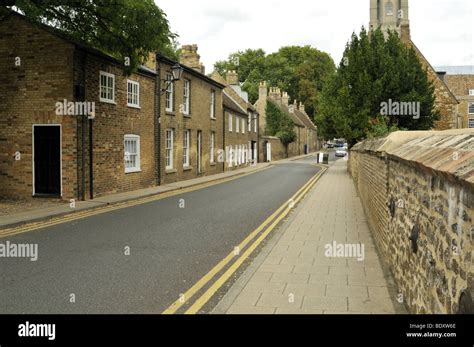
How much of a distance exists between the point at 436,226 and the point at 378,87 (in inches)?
953

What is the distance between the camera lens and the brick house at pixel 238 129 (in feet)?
114

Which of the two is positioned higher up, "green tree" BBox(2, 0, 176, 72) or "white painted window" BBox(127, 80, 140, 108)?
"green tree" BBox(2, 0, 176, 72)

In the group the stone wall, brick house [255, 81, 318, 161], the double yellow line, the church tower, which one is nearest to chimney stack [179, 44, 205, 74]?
the double yellow line

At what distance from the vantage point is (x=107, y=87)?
16.8 m

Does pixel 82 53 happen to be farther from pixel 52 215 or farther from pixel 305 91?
pixel 305 91

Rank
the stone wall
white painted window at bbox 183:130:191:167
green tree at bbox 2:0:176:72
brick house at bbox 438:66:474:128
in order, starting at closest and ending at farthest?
the stone wall < green tree at bbox 2:0:176:72 < white painted window at bbox 183:130:191:167 < brick house at bbox 438:66:474:128

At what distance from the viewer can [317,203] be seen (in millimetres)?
14812

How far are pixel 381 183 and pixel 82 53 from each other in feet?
37.9

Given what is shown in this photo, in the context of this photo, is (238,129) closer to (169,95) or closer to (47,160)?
(169,95)

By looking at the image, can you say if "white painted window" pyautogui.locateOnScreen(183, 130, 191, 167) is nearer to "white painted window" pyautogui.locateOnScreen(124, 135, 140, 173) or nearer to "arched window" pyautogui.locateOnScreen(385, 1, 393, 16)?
"white painted window" pyautogui.locateOnScreen(124, 135, 140, 173)

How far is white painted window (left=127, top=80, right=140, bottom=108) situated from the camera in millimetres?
18578

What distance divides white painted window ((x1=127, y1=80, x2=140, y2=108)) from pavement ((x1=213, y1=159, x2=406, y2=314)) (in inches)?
443

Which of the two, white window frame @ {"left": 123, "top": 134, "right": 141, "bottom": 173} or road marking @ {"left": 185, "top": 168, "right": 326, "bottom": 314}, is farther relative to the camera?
white window frame @ {"left": 123, "top": 134, "right": 141, "bottom": 173}
